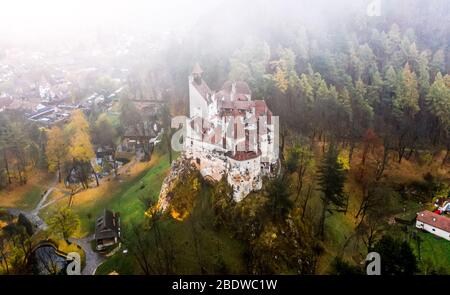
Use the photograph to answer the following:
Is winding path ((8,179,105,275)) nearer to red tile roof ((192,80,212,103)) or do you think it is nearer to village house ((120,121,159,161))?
village house ((120,121,159,161))

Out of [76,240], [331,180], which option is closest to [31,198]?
[76,240]

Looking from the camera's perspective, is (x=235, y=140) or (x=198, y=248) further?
(x=235, y=140)

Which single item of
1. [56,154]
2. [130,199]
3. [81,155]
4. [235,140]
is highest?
[235,140]

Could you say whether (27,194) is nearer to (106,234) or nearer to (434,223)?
(106,234)

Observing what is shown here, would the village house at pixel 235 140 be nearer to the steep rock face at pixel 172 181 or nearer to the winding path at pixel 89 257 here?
the steep rock face at pixel 172 181

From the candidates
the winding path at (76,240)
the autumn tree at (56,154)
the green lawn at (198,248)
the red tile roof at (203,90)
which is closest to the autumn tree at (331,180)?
the green lawn at (198,248)
